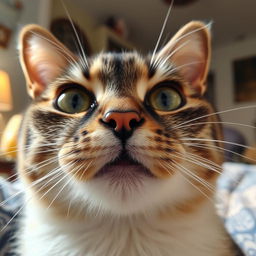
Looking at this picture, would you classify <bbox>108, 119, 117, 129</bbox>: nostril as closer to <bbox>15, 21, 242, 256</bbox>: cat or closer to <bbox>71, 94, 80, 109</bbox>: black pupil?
<bbox>15, 21, 242, 256</bbox>: cat

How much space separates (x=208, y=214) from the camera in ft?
2.25

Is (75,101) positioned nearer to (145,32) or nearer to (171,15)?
(171,15)

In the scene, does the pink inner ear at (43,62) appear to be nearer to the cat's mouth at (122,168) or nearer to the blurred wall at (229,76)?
the cat's mouth at (122,168)

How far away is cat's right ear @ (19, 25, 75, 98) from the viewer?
29.0 inches

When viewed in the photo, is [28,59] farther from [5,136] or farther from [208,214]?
[5,136]

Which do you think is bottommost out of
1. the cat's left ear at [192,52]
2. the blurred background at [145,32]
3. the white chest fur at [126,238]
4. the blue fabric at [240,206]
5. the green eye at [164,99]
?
the blue fabric at [240,206]

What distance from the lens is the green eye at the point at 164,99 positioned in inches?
25.4

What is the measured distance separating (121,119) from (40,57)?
15.1 inches

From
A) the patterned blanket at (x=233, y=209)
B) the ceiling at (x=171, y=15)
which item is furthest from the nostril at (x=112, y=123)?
the ceiling at (x=171, y=15)

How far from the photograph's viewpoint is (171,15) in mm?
2898

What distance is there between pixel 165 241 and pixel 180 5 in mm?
2922

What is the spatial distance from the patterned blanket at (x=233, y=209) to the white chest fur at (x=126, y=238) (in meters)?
0.10

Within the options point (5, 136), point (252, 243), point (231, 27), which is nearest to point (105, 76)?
point (252, 243)

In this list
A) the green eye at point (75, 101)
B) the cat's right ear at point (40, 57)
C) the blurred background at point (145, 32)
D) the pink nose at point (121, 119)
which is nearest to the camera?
the pink nose at point (121, 119)
